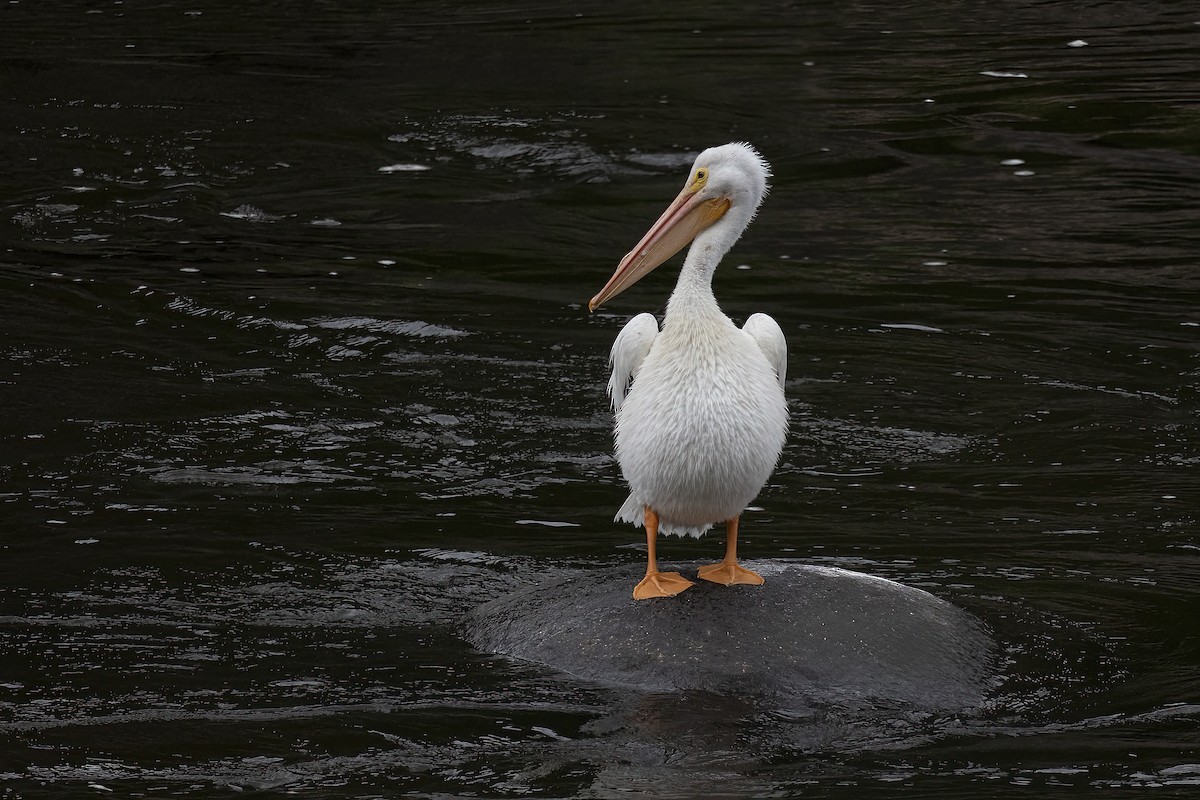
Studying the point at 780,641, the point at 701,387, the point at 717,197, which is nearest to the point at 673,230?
the point at 717,197

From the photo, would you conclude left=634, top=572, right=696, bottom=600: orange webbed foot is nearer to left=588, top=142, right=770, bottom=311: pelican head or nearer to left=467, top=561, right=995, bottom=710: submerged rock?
left=467, top=561, right=995, bottom=710: submerged rock

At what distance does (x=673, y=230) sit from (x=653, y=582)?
44.2 inches

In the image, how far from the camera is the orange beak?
5.13m

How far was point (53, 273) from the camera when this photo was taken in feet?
30.8

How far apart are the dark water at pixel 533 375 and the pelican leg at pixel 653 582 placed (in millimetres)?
336

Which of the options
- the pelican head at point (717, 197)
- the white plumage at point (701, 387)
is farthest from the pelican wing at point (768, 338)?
the pelican head at point (717, 197)

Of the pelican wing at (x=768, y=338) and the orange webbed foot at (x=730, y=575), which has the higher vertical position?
the pelican wing at (x=768, y=338)

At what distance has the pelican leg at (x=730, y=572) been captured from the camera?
4.93m

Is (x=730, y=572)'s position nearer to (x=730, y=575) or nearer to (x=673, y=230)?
(x=730, y=575)

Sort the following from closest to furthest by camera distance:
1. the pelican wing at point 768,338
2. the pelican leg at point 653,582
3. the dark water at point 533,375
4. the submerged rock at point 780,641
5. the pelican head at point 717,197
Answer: the dark water at point 533,375
the submerged rock at point 780,641
the pelican leg at point 653,582
the pelican head at point 717,197
the pelican wing at point 768,338

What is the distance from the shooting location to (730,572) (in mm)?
4945

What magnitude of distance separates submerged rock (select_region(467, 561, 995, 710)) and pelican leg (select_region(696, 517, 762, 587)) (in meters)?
0.03

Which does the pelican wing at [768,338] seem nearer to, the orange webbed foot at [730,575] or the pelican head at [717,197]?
the pelican head at [717,197]

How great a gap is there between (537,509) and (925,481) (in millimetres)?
1602
